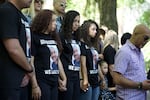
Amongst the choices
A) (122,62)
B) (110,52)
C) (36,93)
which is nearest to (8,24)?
(36,93)

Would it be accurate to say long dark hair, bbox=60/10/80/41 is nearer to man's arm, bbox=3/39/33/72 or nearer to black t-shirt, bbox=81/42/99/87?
black t-shirt, bbox=81/42/99/87

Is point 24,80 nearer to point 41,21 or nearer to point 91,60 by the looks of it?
point 41,21

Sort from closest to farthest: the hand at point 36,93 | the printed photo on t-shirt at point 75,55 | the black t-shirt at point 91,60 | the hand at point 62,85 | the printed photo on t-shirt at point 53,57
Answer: the hand at point 36,93, the printed photo on t-shirt at point 53,57, the hand at point 62,85, the printed photo on t-shirt at point 75,55, the black t-shirt at point 91,60

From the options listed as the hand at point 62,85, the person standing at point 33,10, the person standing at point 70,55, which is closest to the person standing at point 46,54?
the hand at point 62,85

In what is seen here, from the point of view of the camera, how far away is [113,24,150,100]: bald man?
5.67 m

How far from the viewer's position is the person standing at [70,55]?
21.2 feet

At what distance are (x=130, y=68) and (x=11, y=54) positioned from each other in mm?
1913

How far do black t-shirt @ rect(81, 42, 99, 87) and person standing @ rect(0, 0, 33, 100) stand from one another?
2699mm

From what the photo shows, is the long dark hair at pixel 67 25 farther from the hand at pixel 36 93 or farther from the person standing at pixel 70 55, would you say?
the hand at pixel 36 93

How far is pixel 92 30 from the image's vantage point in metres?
7.40

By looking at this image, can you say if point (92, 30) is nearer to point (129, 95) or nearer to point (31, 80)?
point (129, 95)

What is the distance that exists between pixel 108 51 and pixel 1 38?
4.33 metres

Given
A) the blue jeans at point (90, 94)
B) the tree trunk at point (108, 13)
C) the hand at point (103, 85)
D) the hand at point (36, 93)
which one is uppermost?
the tree trunk at point (108, 13)

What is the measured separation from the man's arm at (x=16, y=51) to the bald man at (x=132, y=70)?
1640mm
